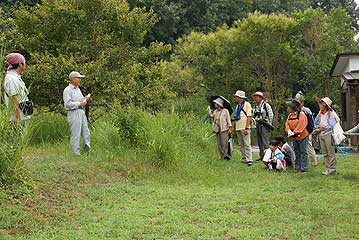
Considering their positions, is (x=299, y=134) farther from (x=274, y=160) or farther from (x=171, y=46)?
(x=171, y=46)

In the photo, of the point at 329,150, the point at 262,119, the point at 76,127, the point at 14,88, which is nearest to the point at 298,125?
the point at 329,150

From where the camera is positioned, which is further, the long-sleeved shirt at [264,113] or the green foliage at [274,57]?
the green foliage at [274,57]

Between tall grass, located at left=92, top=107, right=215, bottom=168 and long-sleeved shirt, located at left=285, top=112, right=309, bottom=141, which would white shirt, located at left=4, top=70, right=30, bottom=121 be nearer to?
tall grass, located at left=92, top=107, right=215, bottom=168

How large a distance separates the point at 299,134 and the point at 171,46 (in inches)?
262

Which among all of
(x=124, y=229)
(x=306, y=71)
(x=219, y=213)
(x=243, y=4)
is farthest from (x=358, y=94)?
(x=243, y=4)

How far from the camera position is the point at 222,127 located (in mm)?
11102

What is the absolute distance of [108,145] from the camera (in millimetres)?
9289

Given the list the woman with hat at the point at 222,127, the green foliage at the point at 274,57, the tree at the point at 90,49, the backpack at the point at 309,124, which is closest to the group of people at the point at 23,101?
the tree at the point at 90,49

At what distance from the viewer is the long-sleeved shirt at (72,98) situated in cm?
846

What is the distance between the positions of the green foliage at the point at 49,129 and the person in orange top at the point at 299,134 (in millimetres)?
4582

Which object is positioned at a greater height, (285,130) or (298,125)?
(298,125)

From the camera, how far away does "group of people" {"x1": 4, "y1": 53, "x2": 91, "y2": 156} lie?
6199mm

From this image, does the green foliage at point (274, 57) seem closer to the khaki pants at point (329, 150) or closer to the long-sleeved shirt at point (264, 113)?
the long-sleeved shirt at point (264, 113)

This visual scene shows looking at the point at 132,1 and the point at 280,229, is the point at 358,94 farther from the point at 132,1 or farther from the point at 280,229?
the point at 280,229
